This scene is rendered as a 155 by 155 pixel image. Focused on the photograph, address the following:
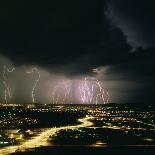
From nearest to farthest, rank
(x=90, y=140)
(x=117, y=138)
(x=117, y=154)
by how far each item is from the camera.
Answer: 1. (x=117, y=154)
2. (x=90, y=140)
3. (x=117, y=138)

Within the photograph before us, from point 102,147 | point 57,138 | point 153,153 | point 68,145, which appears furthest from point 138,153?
point 57,138

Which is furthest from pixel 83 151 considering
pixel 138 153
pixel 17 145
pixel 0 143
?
pixel 0 143

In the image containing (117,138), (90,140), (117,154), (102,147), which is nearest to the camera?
(117,154)

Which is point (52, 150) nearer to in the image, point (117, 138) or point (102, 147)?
point (102, 147)

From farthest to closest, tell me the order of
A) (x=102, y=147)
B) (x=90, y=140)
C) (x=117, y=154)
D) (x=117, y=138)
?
1. (x=117, y=138)
2. (x=90, y=140)
3. (x=102, y=147)
4. (x=117, y=154)

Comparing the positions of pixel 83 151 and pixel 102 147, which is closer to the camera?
pixel 83 151

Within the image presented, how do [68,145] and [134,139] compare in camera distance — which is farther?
[134,139]

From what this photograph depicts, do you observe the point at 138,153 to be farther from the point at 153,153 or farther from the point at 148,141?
the point at 148,141
